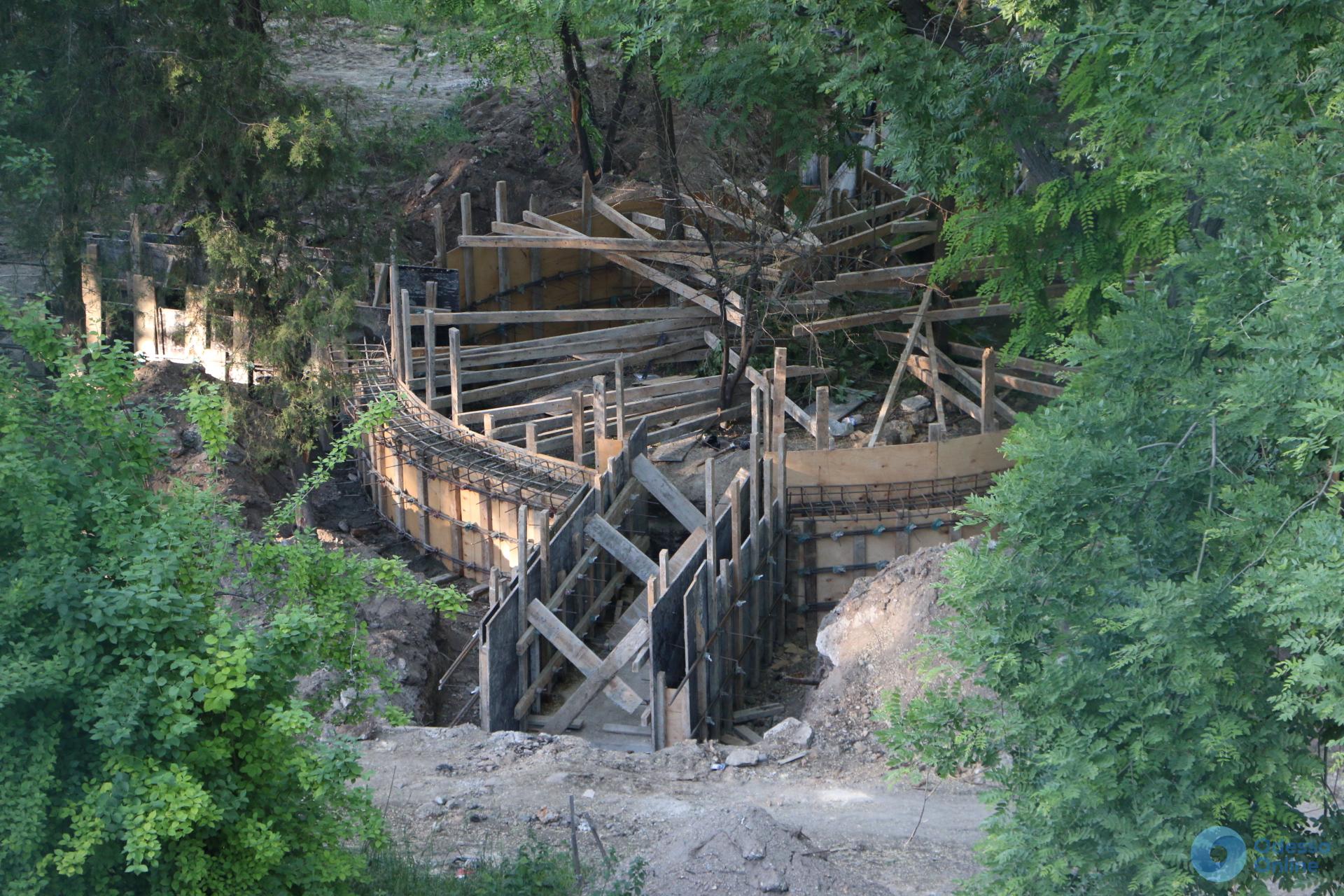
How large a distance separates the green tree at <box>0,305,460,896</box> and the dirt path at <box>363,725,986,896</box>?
2422 millimetres

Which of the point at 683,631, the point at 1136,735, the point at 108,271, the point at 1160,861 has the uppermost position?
the point at 108,271

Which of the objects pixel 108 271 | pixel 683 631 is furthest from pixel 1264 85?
pixel 108 271

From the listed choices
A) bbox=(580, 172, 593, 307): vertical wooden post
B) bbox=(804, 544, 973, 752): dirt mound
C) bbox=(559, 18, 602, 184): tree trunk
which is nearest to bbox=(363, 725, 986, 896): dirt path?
bbox=(804, 544, 973, 752): dirt mound

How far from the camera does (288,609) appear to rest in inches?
283

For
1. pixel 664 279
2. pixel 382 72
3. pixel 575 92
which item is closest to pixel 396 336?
pixel 664 279

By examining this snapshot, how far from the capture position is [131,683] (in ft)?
20.7

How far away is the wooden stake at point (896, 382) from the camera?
16.9 meters

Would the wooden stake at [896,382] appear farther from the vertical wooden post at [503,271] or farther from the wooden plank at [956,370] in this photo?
the vertical wooden post at [503,271]

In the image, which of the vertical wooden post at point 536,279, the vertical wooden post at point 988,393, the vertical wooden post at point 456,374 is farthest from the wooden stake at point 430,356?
the vertical wooden post at point 988,393

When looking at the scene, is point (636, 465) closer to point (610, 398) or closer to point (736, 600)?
point (736, 600)

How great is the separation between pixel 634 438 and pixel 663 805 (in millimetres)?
6047

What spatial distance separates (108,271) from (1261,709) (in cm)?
1717

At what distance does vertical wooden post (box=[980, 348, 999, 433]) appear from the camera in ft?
52.8

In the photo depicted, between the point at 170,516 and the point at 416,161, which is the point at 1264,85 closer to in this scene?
the point at 170,516
